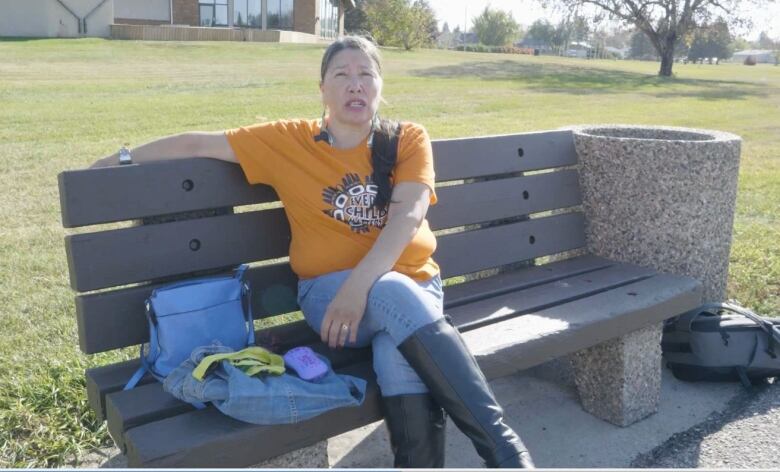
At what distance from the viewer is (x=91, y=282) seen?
2686 millimetres

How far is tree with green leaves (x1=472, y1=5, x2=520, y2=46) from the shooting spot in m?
90.1

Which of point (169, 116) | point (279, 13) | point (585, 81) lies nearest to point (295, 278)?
point (169, 116)

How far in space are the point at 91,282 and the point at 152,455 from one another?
2.54 feet

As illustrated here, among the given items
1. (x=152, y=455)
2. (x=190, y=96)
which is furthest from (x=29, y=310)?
(x=190, y=96)

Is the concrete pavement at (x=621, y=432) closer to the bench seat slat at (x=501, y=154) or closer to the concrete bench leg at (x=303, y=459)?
the concrete bench leg at (x=303, y=459)

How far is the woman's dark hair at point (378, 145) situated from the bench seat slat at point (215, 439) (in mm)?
844

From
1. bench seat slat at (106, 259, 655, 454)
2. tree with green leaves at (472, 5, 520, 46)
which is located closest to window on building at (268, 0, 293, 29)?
bench seat slat at (106, 259, 655, 454)

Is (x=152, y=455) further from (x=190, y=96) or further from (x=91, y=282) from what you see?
(x=190, y=96)

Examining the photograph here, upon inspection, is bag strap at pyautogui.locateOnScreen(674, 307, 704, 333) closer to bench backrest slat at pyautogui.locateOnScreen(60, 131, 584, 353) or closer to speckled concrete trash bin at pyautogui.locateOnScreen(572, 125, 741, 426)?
speckled concrete trash bin at pyautogui.locateOnScreen(572, 125, 741, 426)

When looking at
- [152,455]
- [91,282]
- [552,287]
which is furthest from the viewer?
[552,287]

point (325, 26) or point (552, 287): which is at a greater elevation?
point (325, 26)

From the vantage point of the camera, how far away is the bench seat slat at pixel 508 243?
368 cm

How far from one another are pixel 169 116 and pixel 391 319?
9718 mm

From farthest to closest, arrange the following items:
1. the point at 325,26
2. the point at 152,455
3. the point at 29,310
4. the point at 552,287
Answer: the point at 325,26 < the point at 29,310 < the point at 552,287 < the point at 152,455
